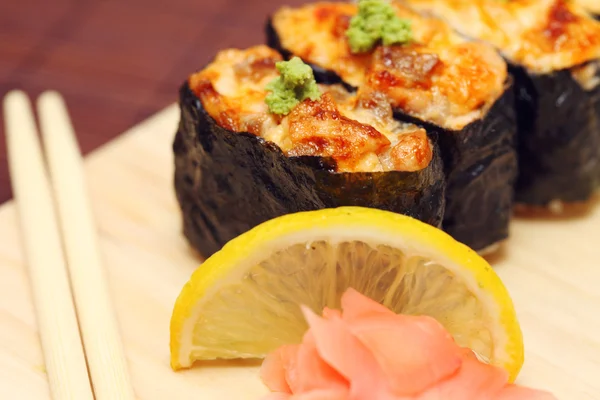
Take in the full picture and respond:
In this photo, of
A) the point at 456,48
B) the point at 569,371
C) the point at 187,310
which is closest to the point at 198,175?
the point at 187,310

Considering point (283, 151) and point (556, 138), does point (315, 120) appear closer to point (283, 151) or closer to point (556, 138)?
point (283, 151)

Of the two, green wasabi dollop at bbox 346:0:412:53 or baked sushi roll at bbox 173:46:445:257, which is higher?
green wasabi dollop at bbox 346:0:412:53

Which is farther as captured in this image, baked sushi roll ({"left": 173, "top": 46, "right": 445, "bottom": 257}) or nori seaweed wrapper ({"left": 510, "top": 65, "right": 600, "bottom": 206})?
nori seaweed wrapper ({"left": 510, "top": 65, "right": 600, "bottom": 206})

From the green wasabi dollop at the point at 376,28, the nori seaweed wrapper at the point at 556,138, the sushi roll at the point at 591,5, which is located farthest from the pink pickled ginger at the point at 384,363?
the sushi roll at the point at 591,5

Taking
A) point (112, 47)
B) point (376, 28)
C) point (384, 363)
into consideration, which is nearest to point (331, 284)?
point (384, 363)

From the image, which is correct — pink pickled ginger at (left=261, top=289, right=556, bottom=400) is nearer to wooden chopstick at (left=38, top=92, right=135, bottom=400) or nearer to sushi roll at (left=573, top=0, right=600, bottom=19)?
wooden chopstick at (left=38, top=92, right=135, bottom=400)

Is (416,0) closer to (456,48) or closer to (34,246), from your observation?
(456,48)

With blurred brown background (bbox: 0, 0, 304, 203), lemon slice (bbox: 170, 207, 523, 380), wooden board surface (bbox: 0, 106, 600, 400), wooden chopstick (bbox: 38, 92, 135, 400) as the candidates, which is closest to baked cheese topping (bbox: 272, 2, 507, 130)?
lemon slice (bbox: 170, 207, 523, 380)
